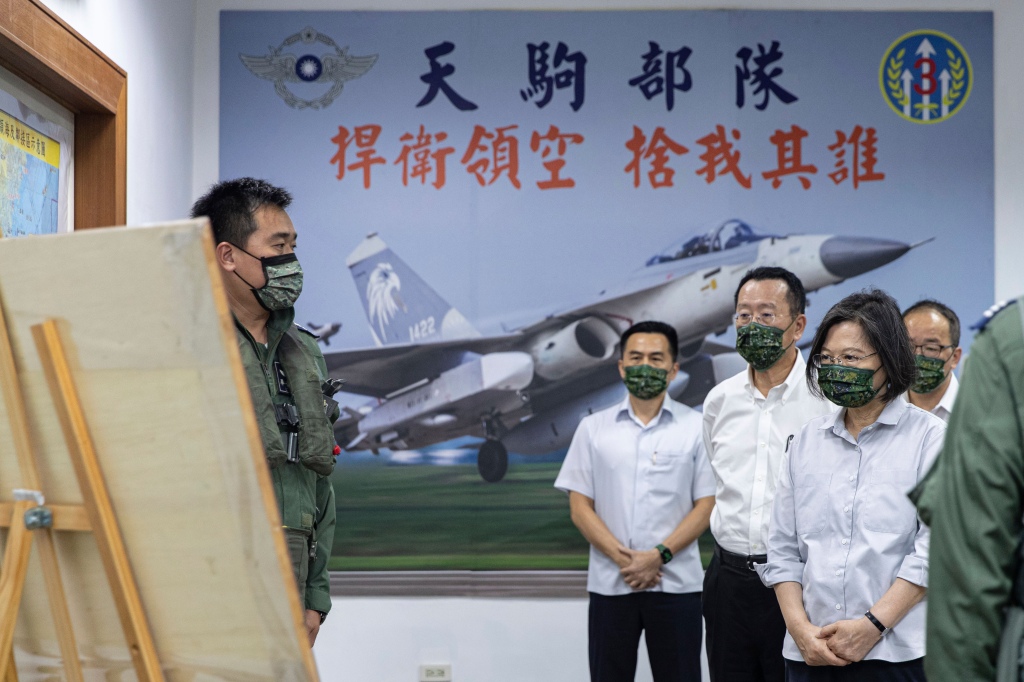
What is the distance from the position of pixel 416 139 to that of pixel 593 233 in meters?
0.83

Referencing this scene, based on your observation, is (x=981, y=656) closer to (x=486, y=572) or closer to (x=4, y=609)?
(x=4, y=609)

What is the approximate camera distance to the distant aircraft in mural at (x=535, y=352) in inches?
164

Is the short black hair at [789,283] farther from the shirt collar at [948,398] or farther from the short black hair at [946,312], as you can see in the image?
the short black hair at [946,312]

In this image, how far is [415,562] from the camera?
4105 mm

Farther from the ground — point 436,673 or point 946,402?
point 946,402

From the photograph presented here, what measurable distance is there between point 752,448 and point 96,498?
84.5 inches

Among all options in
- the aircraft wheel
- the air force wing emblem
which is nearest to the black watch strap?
the aircraft wheel

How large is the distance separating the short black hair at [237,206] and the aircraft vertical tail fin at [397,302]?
177cm

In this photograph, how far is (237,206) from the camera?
2354 mm

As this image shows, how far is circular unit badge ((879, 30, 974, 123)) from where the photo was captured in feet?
13.9

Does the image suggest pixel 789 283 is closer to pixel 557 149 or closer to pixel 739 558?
pixel 739 558

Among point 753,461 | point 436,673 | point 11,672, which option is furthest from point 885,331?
point 436,673

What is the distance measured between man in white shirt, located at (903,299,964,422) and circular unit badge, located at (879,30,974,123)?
884mm

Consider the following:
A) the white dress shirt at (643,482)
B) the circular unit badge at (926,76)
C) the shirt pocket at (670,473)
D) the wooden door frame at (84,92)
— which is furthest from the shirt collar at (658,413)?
the wooden door frame at (84,92)
